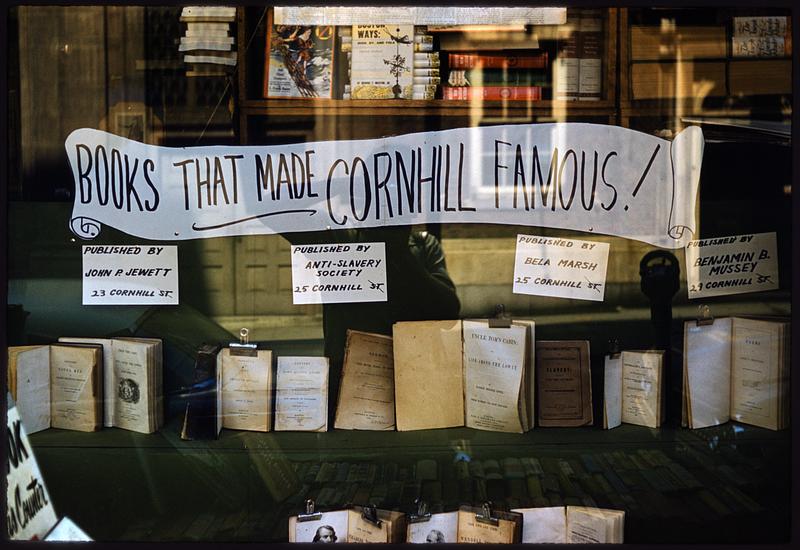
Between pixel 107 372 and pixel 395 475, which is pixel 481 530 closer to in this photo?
pixel 395 475

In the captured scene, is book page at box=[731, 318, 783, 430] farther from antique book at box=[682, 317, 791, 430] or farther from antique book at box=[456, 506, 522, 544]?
antique book at box=[456, 506, 522, 544]

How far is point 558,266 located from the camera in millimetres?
3461

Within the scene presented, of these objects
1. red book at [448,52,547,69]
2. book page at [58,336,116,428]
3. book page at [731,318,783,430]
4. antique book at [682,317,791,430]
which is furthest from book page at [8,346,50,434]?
book page at [731,318,783,430]

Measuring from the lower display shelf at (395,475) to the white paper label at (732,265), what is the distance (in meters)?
0.63

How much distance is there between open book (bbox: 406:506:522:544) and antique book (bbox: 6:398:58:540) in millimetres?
1622

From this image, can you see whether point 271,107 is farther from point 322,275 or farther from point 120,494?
point 120,494

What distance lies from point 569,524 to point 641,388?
0.67 meters

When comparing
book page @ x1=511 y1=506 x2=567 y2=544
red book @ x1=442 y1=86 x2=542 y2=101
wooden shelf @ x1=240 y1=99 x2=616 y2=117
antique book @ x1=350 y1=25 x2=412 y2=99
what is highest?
antique book @ x1=350 y1=25 x2=412 y2=99

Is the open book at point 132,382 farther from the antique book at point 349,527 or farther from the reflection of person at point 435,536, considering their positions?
the reflection of person at point 435,536

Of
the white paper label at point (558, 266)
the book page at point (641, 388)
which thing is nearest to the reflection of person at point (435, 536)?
the book page at point (641, 388)

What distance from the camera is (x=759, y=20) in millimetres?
3406

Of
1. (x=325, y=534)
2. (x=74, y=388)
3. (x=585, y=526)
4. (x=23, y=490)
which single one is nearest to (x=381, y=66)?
(x=74, y=388)

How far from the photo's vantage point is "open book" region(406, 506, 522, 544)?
11.1 ft

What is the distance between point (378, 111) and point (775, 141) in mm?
1742
